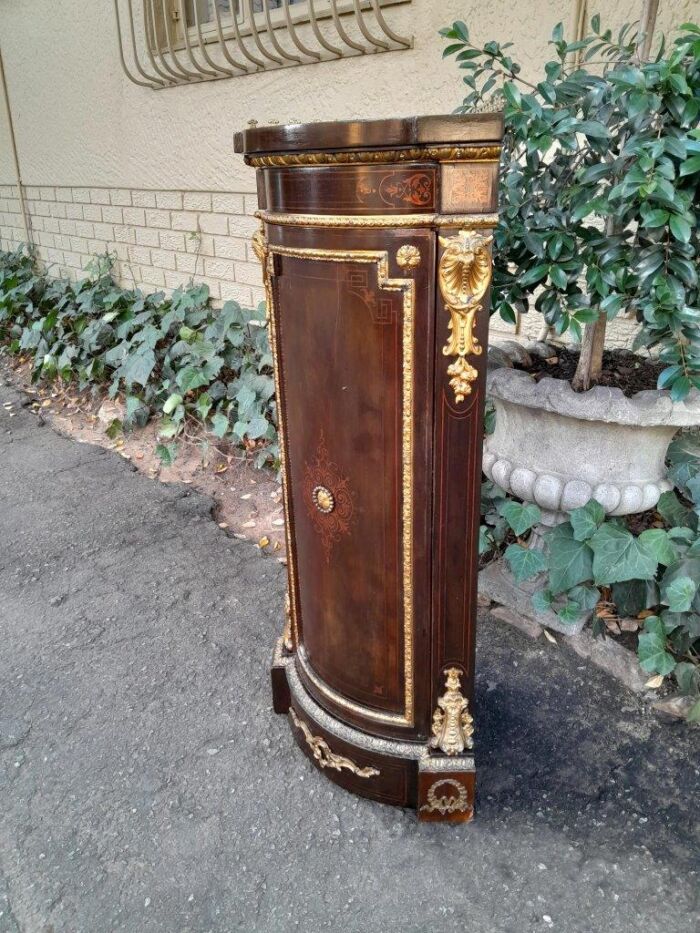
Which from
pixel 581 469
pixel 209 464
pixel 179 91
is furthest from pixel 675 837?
pixel 179 91

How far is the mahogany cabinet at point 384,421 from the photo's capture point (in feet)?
3.85

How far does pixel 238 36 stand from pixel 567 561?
310 cm

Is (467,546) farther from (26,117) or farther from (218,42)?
(26,117)

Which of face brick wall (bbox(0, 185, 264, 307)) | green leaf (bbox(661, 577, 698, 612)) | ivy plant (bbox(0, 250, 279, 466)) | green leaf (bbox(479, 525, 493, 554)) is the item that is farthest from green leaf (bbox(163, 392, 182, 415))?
green leaf (bbox(661, 577, 698, 612))

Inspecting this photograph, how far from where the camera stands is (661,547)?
1.86m

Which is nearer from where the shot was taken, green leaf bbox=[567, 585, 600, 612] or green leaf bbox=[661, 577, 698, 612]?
green leaf bbox=[661, 577, 698, 612]

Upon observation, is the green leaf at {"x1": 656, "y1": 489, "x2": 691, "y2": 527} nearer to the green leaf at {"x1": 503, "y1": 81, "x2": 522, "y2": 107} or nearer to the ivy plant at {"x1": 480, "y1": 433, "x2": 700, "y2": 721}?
the ivy plant at {"x1": 480, "y1": 433, "x2": 700, "y2": 721}

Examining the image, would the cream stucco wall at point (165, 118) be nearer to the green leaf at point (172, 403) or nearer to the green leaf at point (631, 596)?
the green leaf at point (172, 403)

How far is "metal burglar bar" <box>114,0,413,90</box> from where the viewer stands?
9.91ft

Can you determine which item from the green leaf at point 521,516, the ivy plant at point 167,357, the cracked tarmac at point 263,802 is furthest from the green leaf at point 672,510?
the ivy plant at point 167,357

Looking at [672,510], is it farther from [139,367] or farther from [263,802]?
[139,367]

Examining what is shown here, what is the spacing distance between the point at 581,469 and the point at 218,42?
321cm

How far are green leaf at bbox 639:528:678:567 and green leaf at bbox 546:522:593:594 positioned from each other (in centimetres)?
17

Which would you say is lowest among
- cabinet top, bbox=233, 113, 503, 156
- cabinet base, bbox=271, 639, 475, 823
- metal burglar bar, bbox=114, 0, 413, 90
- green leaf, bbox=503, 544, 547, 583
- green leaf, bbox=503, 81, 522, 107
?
cabinet base, bbox=271, 639, 475, 823
